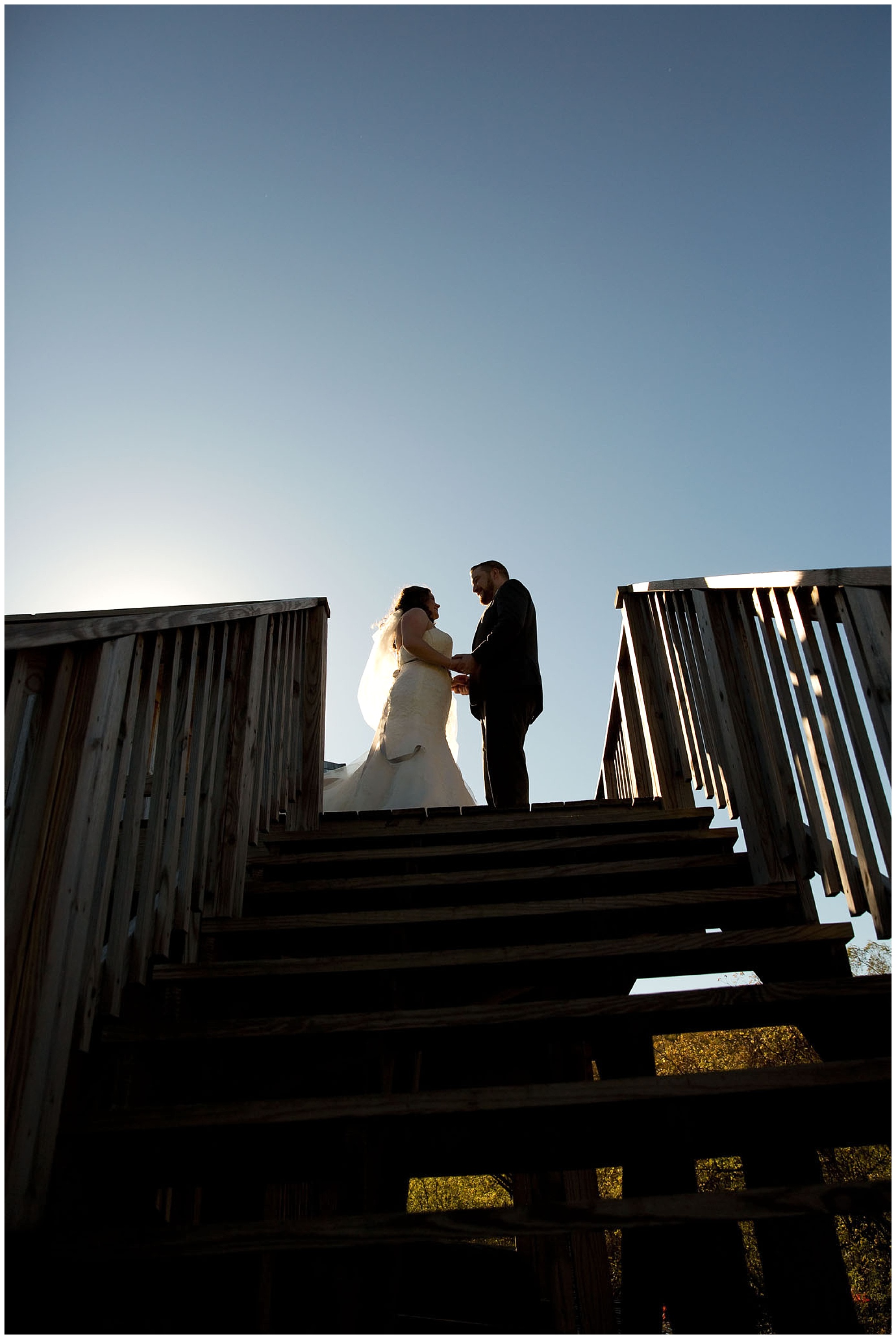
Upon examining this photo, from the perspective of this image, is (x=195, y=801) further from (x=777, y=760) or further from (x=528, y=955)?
(x=777, y=760)

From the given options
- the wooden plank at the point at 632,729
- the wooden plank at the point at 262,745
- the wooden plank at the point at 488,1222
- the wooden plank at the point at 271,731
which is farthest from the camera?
the wooden plank at the point at 632,729

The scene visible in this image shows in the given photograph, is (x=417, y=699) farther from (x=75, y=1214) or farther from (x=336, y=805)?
(x=75, y=1214)

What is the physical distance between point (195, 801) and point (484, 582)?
131 inches

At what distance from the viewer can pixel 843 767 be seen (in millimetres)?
2078

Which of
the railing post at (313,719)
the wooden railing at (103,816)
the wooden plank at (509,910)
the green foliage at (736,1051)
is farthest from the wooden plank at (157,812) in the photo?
the green foliage at (736,1051)

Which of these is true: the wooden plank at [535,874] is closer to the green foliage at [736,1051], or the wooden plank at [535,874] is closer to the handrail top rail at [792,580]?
the handrail top rail at [792,580]

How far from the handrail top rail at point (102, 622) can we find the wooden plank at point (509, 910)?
872mm

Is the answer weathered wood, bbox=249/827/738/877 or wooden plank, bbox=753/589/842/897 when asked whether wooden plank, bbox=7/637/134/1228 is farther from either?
wooden plank, bbox=753/589/842/897

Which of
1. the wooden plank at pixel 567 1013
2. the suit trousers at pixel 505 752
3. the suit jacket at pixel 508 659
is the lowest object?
the wooden plank at pixel 567 1013

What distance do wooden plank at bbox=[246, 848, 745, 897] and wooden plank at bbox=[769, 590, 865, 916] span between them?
462mm

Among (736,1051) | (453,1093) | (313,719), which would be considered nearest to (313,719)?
(313,719)

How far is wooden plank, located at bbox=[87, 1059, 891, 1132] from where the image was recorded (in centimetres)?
165

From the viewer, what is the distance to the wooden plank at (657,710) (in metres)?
3.63

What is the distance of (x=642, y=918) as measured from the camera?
8.05 feet
